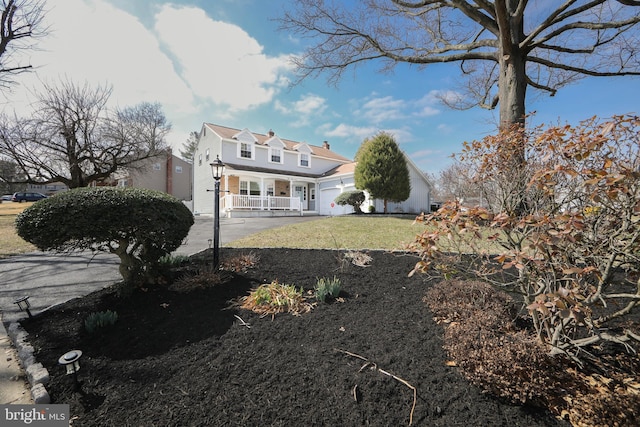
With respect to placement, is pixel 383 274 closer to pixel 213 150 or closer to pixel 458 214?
pixel 458 214

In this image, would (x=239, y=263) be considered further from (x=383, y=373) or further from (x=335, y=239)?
(x=383, y=373)

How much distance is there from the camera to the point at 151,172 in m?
27.8

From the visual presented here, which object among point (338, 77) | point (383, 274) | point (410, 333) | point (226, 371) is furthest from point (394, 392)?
point (338, 77)

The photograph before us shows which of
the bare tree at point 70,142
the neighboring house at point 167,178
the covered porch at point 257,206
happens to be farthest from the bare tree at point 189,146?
the covered porch at point 257,206

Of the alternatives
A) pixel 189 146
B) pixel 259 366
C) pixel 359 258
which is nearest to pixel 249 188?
pixel 359 258

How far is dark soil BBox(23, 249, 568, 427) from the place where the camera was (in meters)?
1.83

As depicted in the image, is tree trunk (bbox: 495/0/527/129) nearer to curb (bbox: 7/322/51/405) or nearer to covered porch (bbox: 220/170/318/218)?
curb (bbox: 7/322/51/405)

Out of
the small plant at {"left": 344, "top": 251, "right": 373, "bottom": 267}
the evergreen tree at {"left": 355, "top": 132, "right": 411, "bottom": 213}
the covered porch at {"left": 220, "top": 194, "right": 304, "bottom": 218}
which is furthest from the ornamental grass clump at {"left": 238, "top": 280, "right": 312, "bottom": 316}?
the covered porch at {"left": 220, "top": 194, "right": 304, "bottom": 218}

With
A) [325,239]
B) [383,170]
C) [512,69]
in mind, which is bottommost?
[325,239]

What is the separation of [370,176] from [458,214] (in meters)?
13.5

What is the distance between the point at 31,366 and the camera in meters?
2.40

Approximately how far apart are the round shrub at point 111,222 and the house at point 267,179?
12966 mm

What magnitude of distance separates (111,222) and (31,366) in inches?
65.8

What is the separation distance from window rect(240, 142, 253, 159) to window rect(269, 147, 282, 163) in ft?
5.89
